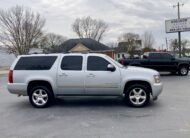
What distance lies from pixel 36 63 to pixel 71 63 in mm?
1199

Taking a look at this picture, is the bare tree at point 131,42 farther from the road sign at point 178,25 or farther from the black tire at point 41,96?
the black tire at point 41,96

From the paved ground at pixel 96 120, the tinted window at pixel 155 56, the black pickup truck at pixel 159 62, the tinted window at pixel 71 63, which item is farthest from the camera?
the tinted window at pixel 155 56

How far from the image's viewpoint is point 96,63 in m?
8.48

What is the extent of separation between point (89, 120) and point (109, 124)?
0.66 metres

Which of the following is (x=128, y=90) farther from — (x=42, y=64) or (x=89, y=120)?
(x=42, y=64)

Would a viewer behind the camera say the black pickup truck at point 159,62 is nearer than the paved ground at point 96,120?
No

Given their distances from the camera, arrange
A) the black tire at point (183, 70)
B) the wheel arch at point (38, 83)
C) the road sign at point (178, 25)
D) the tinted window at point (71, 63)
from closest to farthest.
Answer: the tinted window at point (71, 63), the wheel arch at point (38, 83), the black tire at point (183, 70), the road sign at point (178, 25)

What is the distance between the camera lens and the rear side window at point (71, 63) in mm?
8469

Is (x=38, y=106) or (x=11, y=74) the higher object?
(x=11, y=74)

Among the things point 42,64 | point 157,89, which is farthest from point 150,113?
point 42,64

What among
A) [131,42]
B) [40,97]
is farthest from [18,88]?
[131,42]

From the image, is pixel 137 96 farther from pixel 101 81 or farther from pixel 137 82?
pixel 101 81

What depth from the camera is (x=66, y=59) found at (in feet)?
28.2

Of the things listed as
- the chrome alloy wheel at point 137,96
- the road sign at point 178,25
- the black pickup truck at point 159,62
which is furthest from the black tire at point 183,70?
the road sign at point 178,25
